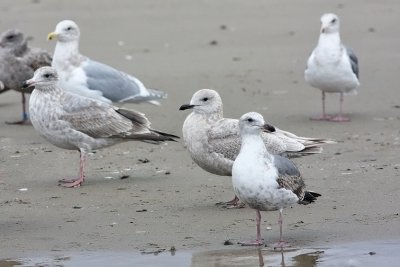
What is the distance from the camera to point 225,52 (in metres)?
14.9

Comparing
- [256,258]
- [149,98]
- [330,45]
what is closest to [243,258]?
[256,258]

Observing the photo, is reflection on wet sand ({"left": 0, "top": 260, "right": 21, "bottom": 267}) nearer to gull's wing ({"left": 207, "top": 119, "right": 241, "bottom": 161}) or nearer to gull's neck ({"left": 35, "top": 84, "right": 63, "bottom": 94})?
gull's wing ({"left": 207, "top": 119, "right": 241, "bottom": 161})

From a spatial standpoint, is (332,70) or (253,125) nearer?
(253,125)

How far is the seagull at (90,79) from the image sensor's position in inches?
452

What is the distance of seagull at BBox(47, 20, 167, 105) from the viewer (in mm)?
11469

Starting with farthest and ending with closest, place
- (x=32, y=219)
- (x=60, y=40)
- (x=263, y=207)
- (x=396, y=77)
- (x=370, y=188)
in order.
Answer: (x=396, y=77) → (x=60, y=40) → (x=370, y=188) → (x=32, y=219) → (x=263, y=207)

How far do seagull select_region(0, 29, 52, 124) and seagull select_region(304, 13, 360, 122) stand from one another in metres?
2.90

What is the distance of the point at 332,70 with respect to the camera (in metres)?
12.2

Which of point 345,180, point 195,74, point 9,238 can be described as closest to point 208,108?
point 345,180

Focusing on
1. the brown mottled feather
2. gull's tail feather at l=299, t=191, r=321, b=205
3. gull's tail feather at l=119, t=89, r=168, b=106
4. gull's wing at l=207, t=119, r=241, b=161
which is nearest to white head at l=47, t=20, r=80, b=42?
gull's tail feather at l=119, t=89, r=168, b=106

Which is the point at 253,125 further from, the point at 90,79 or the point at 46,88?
the point at 90,79

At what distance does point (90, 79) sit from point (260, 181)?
175 inches

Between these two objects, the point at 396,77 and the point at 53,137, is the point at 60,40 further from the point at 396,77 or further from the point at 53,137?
the point at 396,77

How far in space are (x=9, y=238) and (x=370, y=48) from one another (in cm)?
814
